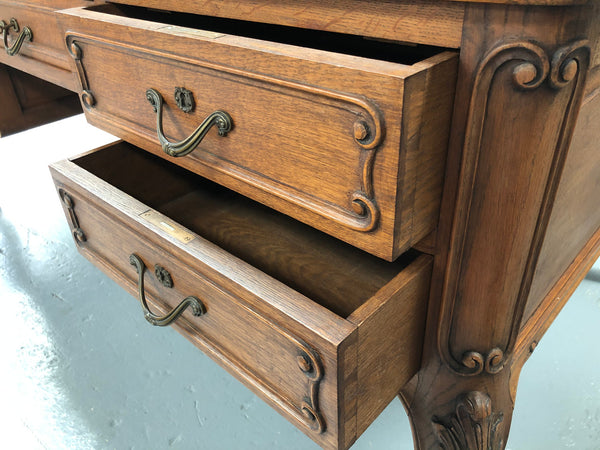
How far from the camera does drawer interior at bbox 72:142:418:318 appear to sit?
21.2 inches

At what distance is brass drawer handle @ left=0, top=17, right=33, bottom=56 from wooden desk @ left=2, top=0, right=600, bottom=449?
0.24 meters

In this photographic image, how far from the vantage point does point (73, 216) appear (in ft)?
2.14

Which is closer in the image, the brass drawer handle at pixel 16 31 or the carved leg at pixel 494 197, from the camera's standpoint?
the carved leg at pixel 494 197

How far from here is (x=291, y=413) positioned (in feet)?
1.44

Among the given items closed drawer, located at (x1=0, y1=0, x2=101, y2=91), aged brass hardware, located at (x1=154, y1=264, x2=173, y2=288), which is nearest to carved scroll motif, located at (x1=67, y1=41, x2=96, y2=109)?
closed drawer, located at (x1=0, y1=0, x2=101, y2=91)

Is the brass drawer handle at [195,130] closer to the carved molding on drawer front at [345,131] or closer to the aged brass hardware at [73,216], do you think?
the carved molding on drawer front at [345,131]

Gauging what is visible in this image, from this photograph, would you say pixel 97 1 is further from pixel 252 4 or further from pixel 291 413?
pixel 291 413

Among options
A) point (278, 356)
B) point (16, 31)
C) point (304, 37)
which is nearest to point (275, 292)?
point (278, 356)

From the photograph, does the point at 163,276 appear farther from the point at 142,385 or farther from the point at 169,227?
the point at 142,385

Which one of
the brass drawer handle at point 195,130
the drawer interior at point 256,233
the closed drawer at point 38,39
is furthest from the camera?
the closed drawer at point 38,39

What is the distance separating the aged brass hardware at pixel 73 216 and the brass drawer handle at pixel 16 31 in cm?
30

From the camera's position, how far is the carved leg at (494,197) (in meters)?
0.30

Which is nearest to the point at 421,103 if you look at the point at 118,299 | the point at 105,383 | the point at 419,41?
the point at 419,41

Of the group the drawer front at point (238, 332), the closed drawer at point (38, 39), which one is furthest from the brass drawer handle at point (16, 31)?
the drawer front at point (238, 332)
